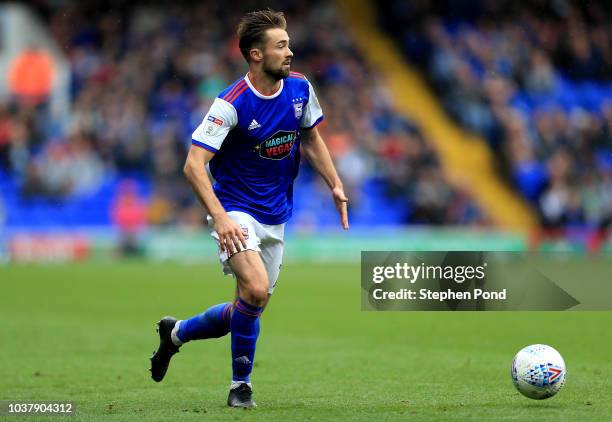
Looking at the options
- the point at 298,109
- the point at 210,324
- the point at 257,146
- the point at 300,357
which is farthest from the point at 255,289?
the point at 300,357

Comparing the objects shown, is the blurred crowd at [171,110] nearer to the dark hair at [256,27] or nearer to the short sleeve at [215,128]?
the dark hair at [256,27]

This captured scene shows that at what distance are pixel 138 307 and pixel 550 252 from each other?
393 inches

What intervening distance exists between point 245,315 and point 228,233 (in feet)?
1.82

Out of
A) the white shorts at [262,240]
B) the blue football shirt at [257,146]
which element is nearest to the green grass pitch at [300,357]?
the white shorts at [262,240]

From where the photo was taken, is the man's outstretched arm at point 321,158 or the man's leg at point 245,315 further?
the man's outstretched arm at point 321,158

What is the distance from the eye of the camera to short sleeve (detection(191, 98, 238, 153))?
6.63 metres

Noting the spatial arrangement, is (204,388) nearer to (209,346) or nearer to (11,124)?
(209,346)

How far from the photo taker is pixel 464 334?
37.4 feet

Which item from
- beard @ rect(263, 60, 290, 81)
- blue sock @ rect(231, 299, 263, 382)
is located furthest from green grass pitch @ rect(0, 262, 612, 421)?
beard @ rect(263, 60, 290, 81)

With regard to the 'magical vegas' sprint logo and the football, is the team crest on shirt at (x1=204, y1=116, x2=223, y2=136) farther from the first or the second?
the football

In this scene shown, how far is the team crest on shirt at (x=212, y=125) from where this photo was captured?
6.65 metres

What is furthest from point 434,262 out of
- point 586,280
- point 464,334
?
point 586,280

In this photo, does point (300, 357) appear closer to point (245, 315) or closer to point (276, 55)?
point (245, 315)

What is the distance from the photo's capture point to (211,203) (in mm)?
6504
